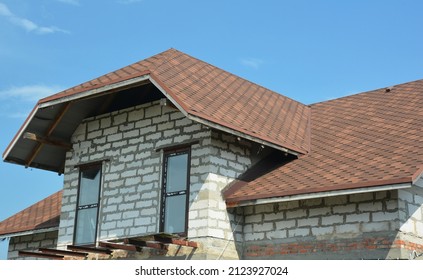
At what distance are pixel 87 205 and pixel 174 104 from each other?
3704mm

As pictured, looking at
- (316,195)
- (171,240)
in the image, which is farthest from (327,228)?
(171,240)

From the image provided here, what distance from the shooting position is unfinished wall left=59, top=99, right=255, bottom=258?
42.2ft

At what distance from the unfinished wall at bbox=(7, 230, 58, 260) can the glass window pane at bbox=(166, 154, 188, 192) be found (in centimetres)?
502

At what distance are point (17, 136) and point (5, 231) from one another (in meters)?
4.19

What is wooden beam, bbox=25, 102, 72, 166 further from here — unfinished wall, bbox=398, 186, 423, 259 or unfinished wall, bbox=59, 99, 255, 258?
unfinished wall, bbox=398, 186, 423, 259

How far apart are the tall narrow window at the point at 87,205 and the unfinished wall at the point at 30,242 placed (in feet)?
8.44

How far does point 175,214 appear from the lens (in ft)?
43.7

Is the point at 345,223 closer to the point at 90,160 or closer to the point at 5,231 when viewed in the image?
the point at 90,160

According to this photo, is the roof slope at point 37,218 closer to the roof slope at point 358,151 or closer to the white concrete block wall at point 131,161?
the white concrete block wall at point 131,161

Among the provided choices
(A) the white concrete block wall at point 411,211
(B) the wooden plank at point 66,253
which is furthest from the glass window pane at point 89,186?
(A) the white concrete block wall at point 411,211

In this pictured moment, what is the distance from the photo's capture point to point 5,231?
18.5m

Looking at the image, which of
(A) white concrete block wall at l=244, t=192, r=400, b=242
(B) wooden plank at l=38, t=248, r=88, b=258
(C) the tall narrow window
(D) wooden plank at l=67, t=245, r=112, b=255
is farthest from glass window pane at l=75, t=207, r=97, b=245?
(A) white concrete block wall at l=244, t=192, r=400, b=242

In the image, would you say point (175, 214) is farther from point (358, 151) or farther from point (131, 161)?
point (358, 151)
